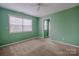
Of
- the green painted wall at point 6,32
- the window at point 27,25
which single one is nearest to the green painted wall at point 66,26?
the window at point 27,25

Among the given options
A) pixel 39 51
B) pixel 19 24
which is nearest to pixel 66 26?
pixel 39 51

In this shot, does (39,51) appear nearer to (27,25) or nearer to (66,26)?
(66,26)

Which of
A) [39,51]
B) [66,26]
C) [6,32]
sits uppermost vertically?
[66,26]

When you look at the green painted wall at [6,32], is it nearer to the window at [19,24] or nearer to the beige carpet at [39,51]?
the window at [19,24]

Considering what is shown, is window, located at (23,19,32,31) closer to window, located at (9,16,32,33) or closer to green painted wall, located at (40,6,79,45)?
window, located at (9,16,32,33)

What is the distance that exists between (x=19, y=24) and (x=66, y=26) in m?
2.93

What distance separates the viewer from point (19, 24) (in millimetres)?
4648

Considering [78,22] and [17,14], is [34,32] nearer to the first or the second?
[17,14]

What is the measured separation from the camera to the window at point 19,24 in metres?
4.08

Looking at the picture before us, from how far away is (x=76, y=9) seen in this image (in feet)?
11.2

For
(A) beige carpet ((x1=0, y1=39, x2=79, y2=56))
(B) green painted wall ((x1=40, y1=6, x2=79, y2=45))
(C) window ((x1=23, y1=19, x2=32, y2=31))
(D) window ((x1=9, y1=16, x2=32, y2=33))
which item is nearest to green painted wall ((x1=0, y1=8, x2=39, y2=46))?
(D) window ((x1=9, y1=16, x2=32, y2=33))

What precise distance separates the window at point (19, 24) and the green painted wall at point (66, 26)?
189cm

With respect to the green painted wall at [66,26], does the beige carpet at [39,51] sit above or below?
below

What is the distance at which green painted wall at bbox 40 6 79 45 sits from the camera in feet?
11.4
